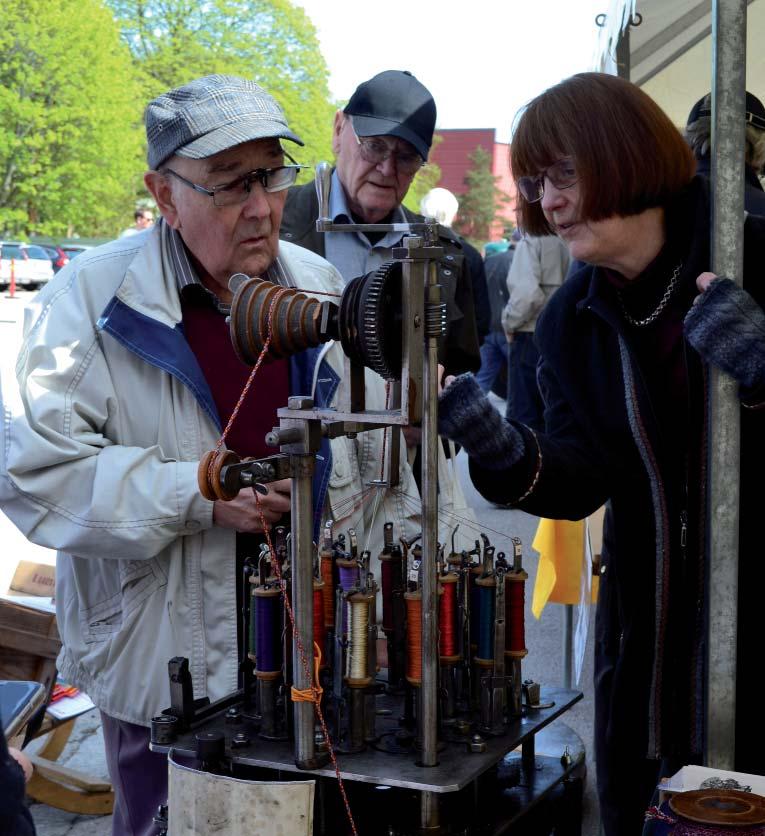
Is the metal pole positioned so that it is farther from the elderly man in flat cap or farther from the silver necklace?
the elderly man in flat cap

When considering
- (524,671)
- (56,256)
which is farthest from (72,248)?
(524,671)

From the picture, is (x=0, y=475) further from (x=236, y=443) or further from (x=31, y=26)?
(x=31, y=26)

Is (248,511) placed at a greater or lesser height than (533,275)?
lesser

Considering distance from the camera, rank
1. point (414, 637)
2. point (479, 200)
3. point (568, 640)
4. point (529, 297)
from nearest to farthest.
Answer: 1. point (414, 637)
2. point (568, 640)
3. point (529, 297)
4. point (479, 200)

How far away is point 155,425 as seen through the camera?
1.95 metres

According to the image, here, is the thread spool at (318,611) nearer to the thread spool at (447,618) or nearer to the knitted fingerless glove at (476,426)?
the thread spool at (447,618)

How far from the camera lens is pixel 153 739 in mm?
1505

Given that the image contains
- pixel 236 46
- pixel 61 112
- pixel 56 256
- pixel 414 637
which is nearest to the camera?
pixel 414 637

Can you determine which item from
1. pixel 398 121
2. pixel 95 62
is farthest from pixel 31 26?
pixel 398 121

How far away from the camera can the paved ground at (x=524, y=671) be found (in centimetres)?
319

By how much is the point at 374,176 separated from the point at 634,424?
1.28 meters

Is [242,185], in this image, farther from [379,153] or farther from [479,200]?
[479,200]

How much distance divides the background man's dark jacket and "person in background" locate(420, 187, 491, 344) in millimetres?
209

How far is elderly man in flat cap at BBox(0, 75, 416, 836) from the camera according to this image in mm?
1848
